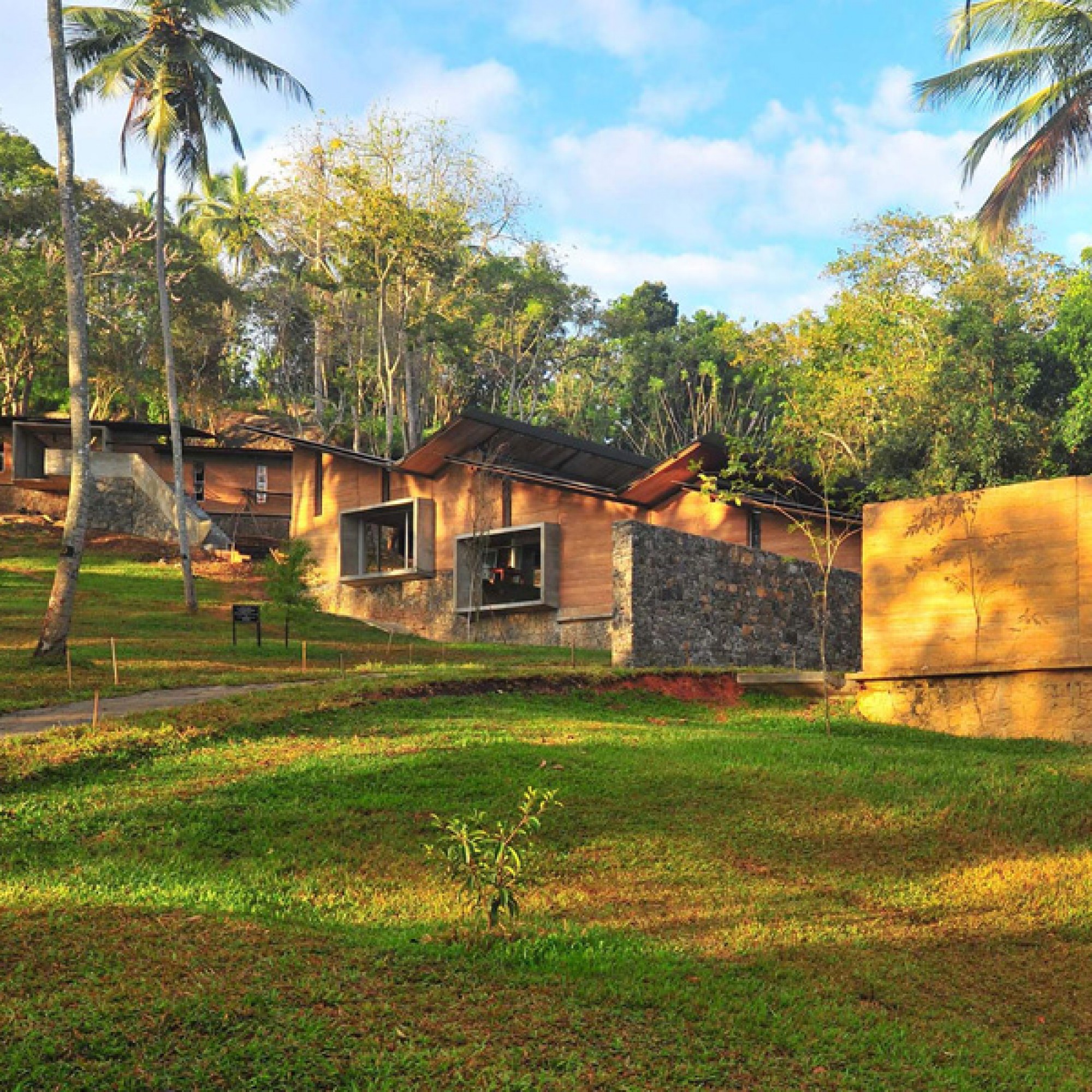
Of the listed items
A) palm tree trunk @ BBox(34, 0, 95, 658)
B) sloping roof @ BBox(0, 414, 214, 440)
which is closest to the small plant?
palm tree trunk @ BBox(34, 0, 95, 658)

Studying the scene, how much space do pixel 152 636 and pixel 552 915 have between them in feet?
68.5

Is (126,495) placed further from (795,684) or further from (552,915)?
(552,915)

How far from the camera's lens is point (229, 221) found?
220 feet

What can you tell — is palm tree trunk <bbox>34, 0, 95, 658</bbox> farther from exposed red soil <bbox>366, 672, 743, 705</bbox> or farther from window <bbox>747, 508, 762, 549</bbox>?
window <bbox>747, 508, 762, 549</bbox>

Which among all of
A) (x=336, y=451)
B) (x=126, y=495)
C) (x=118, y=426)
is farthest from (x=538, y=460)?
(x=118, y=426)

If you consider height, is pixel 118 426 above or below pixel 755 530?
above

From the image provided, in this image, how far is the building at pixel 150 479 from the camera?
45.7 m

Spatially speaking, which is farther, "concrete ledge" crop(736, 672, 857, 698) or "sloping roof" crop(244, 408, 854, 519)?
"sloping roof" crop(244, 408, 854, 519)

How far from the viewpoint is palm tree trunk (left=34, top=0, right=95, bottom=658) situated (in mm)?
21656

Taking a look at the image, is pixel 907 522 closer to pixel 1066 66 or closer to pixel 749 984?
pixel 749 984

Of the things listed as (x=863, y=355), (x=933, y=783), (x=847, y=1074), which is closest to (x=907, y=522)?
(x=933, y=783)

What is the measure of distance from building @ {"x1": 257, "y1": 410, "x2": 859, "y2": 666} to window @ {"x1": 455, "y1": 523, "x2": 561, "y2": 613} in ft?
0.16

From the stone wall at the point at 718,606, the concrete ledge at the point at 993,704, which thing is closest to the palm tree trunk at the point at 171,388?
the stone wall at the point at 718,606

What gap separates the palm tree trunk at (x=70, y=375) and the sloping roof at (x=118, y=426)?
2622 centimetres
